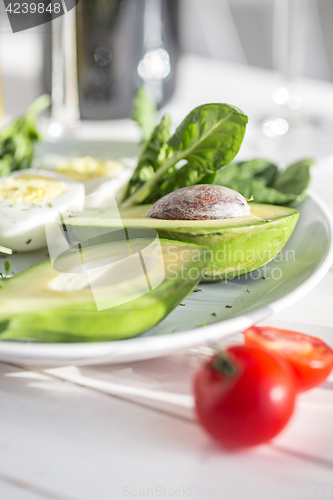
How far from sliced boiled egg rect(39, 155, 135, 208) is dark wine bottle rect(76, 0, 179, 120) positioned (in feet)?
1.77

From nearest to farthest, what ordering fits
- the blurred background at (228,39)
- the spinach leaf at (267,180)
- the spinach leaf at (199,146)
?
the spinach leaf at (199,146) < the spinach leaf at (267,180) < the blurred background at (228,39)

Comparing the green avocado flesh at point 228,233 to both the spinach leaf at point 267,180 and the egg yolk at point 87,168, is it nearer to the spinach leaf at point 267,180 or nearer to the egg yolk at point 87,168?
the spinach leaf at point 267,180

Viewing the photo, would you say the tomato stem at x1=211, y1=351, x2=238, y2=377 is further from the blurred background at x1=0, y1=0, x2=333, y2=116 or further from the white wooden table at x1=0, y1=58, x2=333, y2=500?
the blurred background at x1=0, y1=0, x2=333, y2=116

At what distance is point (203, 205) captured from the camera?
70cm

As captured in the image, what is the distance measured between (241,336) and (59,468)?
11.6 inches

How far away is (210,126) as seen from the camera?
80cm

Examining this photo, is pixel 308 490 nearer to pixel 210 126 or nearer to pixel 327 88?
pixel 210 126

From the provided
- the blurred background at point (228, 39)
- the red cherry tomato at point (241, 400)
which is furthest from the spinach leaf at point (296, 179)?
the blurred background at point (228, 39)

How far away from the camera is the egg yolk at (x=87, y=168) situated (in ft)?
3.59

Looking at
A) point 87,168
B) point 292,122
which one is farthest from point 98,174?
point 292,122

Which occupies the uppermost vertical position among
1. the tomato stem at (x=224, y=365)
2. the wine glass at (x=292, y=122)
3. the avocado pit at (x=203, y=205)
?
the tomato stem at (x=224, y=365)

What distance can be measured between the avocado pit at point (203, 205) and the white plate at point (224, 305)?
101mm

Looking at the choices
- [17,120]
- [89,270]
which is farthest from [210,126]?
[17,120]

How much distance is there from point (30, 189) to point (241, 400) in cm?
66
